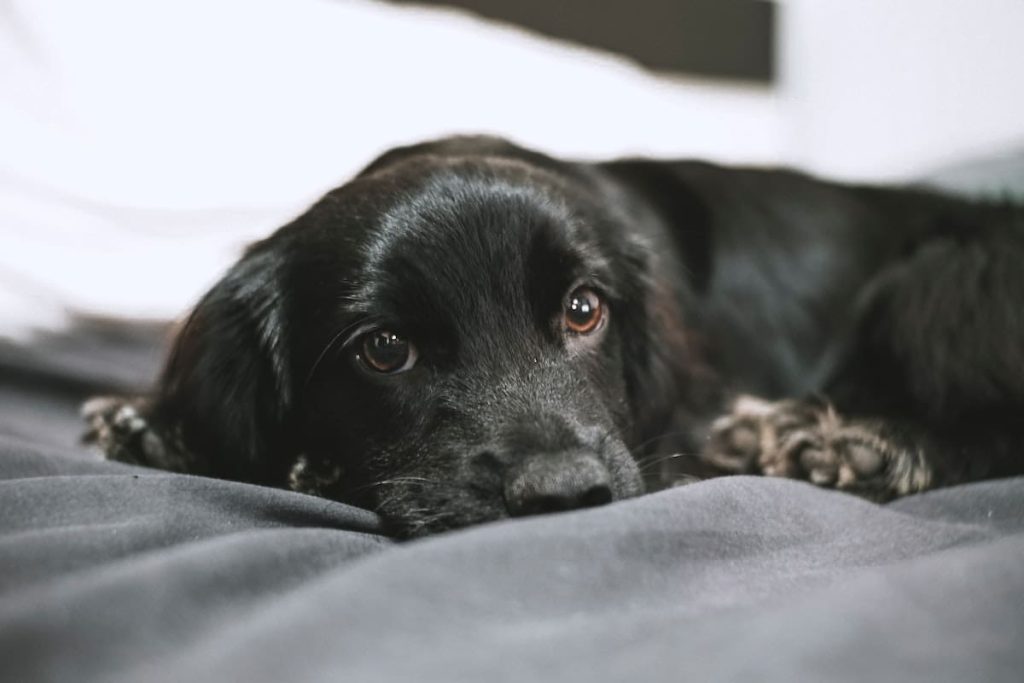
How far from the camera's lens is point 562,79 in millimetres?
3408

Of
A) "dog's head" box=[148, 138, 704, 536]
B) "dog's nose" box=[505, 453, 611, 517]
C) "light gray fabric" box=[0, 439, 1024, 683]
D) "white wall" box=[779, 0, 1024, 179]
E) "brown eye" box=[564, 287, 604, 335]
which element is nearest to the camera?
"light gray fabric" box=[0, 439, 1024, 683]

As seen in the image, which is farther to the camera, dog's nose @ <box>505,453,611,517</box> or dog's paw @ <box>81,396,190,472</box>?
dog's paw @ <box>81,396,190,472</box>

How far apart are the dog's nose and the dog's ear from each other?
2.07 feet

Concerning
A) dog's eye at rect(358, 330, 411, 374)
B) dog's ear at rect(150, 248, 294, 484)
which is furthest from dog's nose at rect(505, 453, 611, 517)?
dog's ear at rect(150, 248, 294, 484)

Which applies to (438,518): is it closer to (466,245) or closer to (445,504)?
(445,504)

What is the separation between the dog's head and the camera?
1.30 meters

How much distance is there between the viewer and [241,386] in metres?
1.67

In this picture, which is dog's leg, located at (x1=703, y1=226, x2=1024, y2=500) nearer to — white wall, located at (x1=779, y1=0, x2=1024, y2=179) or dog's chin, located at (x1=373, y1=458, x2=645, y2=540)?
dog's chin, located at (x1=373, y1=458, x2=645, y2=540)

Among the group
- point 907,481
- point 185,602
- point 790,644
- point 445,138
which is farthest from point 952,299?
point 185,602

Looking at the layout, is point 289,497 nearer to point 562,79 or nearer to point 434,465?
point 434,465

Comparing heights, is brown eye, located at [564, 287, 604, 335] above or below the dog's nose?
above

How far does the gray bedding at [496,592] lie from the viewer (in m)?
0.71

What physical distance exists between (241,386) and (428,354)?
1.47 feet

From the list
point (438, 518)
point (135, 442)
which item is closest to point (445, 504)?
point (438, 518)
